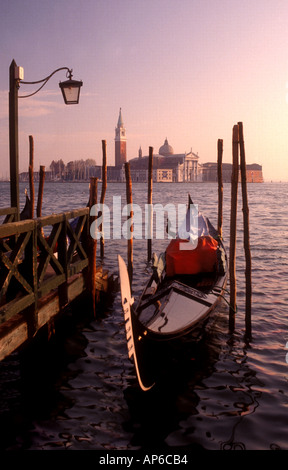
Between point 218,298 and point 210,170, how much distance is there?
431ft

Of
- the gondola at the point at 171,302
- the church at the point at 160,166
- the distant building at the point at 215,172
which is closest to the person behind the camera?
the gondola at the point at 171,302

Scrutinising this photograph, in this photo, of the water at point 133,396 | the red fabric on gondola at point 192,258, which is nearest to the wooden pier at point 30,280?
the water at point 133,396

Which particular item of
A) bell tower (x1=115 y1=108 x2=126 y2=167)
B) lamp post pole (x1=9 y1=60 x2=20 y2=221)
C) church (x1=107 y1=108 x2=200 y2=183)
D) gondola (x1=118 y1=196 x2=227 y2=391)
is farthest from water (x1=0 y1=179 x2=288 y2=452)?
bell tower (x1=115 y1=108 x2=126 y2=167)

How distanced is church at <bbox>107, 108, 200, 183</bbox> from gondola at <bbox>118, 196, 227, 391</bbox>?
110 meters

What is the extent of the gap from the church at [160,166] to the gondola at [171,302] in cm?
10960

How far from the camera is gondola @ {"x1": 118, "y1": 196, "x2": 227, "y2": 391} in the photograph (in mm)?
3811

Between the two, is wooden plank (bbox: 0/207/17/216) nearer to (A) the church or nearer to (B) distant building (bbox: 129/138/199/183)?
(A) the church

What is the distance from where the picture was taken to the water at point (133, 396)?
3.60 m

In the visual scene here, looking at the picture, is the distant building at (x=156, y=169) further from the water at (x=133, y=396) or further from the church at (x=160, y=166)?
the water at (x=133, y=396)

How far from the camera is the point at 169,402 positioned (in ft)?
13.8

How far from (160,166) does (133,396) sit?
389 feet

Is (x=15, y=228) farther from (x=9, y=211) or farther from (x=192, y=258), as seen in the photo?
(x=192, y=258)
